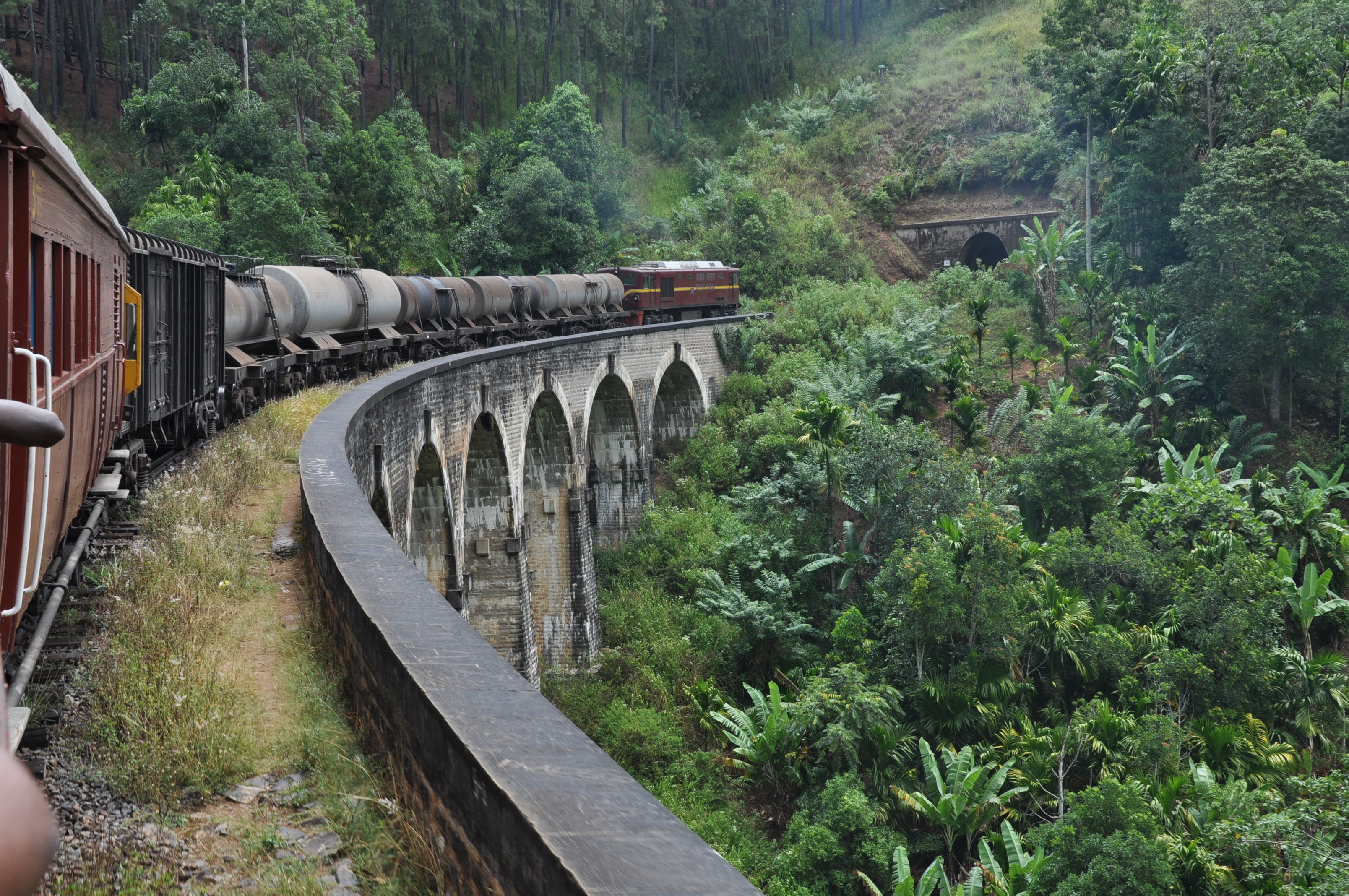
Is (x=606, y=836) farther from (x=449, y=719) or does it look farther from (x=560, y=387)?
(x=560, y=387)

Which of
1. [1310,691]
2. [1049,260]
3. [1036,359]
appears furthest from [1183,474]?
[1049,260]

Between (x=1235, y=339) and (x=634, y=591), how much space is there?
1824 cm

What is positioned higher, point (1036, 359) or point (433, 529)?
point (1036, 359)

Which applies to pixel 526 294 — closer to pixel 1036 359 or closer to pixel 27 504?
pixel 1036 359

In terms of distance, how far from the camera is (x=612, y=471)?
31188mm

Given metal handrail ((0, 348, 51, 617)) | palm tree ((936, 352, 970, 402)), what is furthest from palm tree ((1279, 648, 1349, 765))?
metal handrail ((0, 348, 51, 617))

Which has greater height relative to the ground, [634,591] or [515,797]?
[515,797]

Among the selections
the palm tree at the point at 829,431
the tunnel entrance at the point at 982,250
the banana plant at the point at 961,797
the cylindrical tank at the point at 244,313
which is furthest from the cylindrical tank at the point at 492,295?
the tunnel entrance at the point at 982,250

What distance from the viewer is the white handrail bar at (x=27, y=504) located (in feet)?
12.6

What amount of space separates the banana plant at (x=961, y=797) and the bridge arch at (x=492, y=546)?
8683mm

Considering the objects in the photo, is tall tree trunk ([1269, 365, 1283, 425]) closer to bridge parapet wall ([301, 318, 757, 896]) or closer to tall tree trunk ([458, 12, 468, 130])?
bridge parapet wall ([301, 318, 757, 896])

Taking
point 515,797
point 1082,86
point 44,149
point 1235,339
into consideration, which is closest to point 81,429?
point 44,149

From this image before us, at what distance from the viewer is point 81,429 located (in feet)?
20.4

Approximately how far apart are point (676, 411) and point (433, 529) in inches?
746
